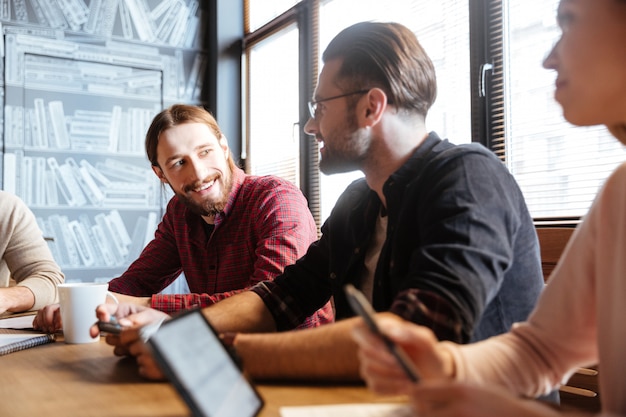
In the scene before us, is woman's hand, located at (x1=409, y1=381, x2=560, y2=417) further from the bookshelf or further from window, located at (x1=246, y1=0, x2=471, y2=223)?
the bookshelf

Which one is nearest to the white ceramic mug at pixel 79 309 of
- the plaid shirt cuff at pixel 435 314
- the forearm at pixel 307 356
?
the forearm at pixel 307 356

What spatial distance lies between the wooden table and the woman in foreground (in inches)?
5.3

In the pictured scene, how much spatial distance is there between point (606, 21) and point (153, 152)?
1.74m

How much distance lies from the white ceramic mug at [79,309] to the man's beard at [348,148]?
592mm

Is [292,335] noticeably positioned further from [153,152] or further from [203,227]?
[153,152]

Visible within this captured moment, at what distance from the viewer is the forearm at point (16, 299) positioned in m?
1.82

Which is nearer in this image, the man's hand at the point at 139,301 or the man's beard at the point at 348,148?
the man's beard at the point at 348,148

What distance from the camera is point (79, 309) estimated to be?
130cm

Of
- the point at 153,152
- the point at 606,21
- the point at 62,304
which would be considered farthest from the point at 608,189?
the point at 153,152

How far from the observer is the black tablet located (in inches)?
23.9

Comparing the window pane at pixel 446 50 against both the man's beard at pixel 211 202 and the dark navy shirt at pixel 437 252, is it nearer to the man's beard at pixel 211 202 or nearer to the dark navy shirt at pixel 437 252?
the man's beard at pixel 211 202

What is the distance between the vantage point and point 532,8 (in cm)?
227

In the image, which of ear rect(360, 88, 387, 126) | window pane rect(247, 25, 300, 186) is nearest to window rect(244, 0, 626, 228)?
window pane rect(247, 25, 300, 186)

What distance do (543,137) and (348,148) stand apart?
1108mm
